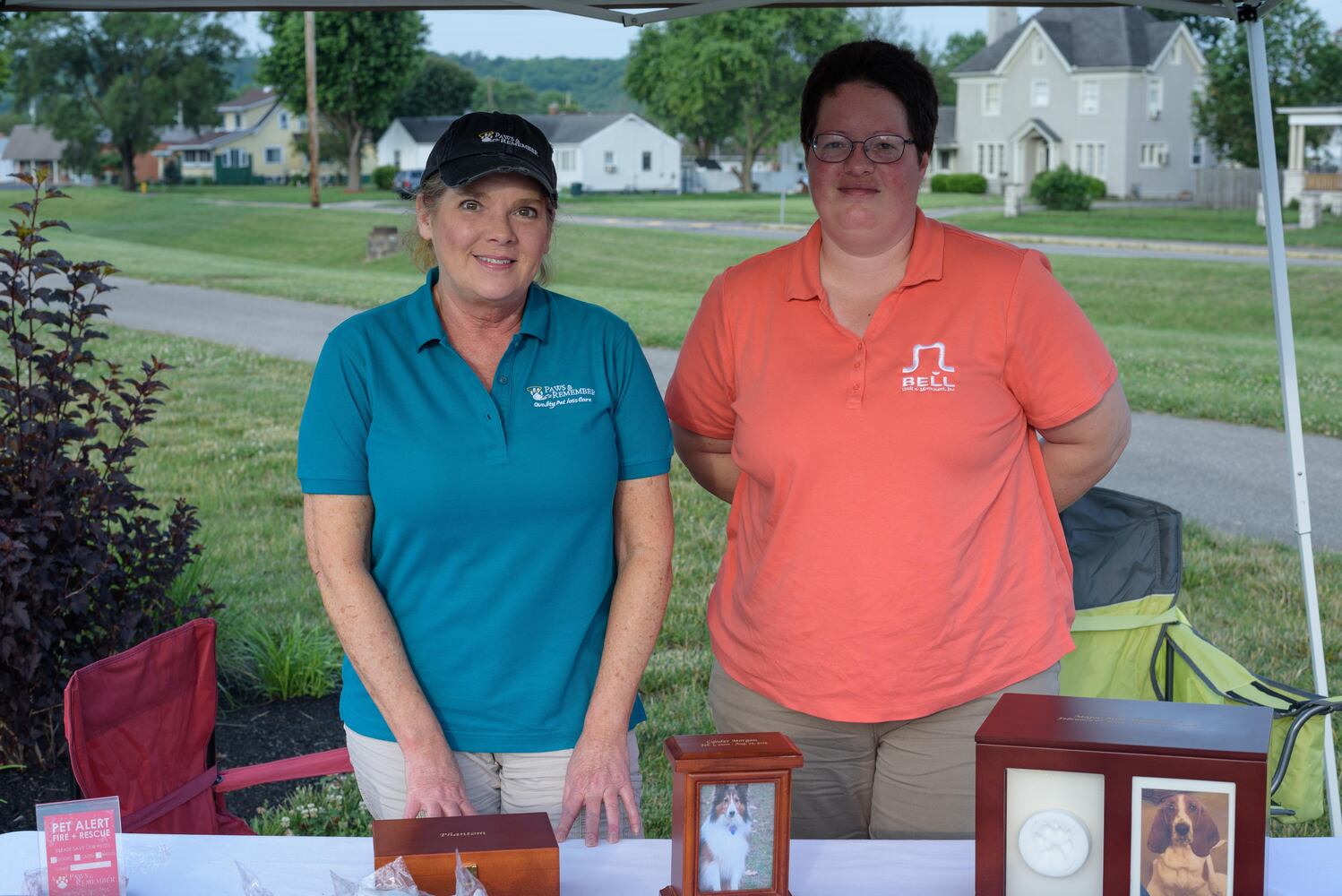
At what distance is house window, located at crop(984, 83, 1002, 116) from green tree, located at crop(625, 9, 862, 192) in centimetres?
615

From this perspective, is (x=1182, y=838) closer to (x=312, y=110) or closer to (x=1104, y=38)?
(x=312, y=110)

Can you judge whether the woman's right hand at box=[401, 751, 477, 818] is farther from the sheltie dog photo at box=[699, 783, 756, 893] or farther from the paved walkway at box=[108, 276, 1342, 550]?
the paved walkway at box=[108, 276, 1342, 550]

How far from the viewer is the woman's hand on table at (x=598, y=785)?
222 cm

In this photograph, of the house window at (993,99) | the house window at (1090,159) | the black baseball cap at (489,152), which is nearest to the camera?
the black baseball cap at (489,152)

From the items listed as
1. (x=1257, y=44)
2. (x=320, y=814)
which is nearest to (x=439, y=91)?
(x=320, y=814)

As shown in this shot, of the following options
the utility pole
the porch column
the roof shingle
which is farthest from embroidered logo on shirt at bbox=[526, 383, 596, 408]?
the roof shingle

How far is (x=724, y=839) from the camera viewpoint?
1.75 meters

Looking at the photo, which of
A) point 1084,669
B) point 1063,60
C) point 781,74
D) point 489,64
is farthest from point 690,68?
point 489,64

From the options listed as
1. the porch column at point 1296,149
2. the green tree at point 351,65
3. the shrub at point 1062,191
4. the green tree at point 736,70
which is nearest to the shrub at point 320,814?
the porch column at point 1296,149

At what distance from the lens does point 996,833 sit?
1758mm

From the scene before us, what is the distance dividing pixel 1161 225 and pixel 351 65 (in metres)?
38.3

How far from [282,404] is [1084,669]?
8220 mm

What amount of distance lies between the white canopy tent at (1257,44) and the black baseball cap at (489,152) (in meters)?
1.00

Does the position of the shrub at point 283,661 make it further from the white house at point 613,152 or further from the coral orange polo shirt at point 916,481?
the white house at point 613,152
